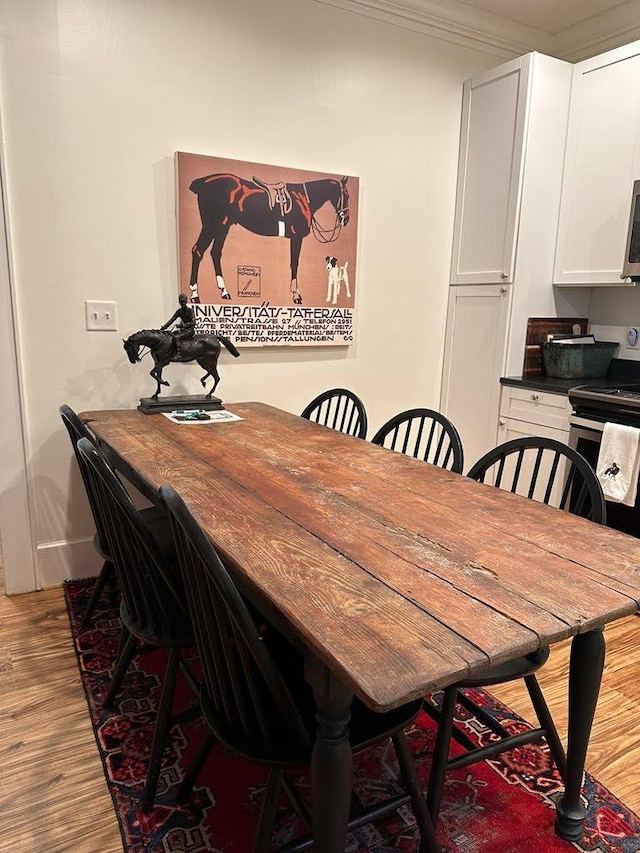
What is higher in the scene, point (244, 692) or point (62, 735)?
point (244, 692)

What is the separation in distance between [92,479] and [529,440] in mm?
1278

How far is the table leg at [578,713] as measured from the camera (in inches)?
51.1

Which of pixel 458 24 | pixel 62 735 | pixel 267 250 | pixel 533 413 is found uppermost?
pixel 458 24

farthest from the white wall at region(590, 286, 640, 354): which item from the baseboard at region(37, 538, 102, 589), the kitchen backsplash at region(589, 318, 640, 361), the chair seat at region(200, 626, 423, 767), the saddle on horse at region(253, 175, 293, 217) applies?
the baseboard at region(37, 538, 102, 589)

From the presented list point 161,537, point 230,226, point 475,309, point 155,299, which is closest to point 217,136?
point 230,226

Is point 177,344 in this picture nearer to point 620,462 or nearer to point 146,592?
point 146,592

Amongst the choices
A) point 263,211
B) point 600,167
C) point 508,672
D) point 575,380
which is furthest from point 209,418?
point 600,167

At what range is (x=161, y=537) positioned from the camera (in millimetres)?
2020

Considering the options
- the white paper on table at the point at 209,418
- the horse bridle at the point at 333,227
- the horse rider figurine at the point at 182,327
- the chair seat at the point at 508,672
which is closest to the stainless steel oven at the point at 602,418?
the horse bridle at the point at 333,227

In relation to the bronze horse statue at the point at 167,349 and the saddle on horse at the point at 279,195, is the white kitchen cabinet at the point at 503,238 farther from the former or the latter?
the bronze horse statue at the point at 167,349

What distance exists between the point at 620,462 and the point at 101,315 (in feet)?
7.75

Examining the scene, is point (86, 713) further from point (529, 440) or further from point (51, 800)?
point (529, 440)

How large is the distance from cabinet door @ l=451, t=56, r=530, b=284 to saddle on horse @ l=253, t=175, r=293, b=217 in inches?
43.2

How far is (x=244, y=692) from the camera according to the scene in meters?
1.27
